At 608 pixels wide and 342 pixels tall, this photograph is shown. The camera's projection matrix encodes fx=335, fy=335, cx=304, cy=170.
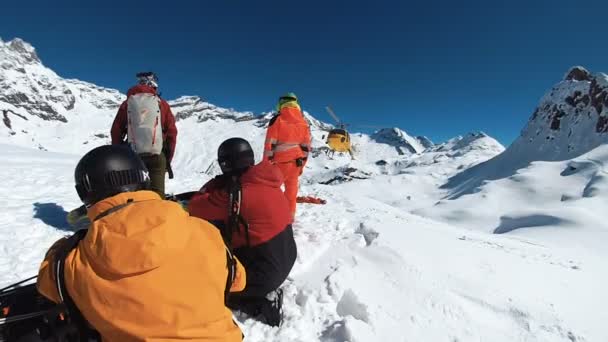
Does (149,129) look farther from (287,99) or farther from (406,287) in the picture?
(406,287)

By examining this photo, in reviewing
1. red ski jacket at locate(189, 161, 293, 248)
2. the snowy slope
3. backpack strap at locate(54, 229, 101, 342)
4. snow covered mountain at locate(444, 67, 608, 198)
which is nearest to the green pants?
the snowy slope

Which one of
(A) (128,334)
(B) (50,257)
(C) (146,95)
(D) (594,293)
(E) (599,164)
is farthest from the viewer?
(E) (599,164)

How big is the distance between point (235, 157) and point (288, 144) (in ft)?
7.87

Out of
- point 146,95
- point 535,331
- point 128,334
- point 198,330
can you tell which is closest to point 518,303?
point 535,331

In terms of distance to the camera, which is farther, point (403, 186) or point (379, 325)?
point (403, 186)

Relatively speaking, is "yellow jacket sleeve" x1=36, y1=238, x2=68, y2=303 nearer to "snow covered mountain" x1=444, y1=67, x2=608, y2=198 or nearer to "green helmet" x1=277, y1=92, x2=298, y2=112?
"green helmet" x1=277, y1=92, x2=298, y2=112

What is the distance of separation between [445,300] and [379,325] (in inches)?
34.3

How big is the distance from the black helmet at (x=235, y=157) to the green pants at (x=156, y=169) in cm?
207

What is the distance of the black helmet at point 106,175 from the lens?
2305mm

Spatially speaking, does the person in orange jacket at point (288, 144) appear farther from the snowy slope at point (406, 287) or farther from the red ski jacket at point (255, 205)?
the red ski jacket at point (255, 205)

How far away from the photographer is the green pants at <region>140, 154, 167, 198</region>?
512cm

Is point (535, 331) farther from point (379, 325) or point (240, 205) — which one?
point (240, 205)

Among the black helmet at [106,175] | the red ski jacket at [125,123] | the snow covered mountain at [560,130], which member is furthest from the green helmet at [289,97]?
the snow covered mountain at [560,130]

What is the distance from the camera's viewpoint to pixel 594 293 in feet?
14.1
